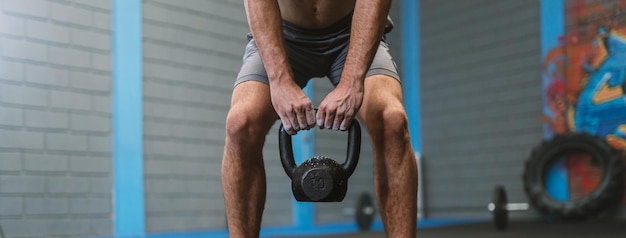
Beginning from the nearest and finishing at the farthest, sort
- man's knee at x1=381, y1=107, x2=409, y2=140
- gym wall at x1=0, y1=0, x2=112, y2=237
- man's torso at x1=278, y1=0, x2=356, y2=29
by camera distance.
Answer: man's knee at x1=381, y1=107, x2=409, y2=140 < man's torso at x1=278, y1=0, x2=356, y2=29 < gym wall at x1=0, y1=0, x2=112, y2=237

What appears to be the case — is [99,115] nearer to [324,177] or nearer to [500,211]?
[500,211]

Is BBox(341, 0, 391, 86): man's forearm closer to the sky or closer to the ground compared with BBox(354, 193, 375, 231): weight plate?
closer to the sky

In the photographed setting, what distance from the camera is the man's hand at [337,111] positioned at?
4.24ft

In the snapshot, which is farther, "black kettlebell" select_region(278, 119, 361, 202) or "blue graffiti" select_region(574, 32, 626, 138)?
"blue graffiti" select_region(574, 32, 626, 138)

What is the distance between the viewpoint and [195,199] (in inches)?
171

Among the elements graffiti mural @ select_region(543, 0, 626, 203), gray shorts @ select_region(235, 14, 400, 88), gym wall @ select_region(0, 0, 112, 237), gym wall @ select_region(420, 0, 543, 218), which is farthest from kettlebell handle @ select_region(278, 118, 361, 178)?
gym wall @ select_region(420, 0, 543, 218)

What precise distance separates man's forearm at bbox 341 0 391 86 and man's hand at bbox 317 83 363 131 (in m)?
0.06

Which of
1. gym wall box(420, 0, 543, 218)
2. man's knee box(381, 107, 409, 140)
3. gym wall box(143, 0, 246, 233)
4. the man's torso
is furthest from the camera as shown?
gym wall box(420, 0, 543, 218)

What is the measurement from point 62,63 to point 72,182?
2.21 feet

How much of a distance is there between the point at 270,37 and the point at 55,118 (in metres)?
2.60

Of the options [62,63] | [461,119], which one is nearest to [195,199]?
[62,63]

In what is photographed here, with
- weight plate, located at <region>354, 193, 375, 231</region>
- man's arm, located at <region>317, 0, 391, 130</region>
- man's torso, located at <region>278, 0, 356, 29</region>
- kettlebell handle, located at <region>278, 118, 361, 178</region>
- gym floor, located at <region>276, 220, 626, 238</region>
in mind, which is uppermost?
man's torso, located at <region>278, 0, 356, 29</region>

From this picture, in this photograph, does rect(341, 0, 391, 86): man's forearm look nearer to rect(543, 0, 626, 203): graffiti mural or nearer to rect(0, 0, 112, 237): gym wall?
rect(0, 0, 112, 237): gym wall

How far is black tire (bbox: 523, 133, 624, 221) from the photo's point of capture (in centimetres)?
439
